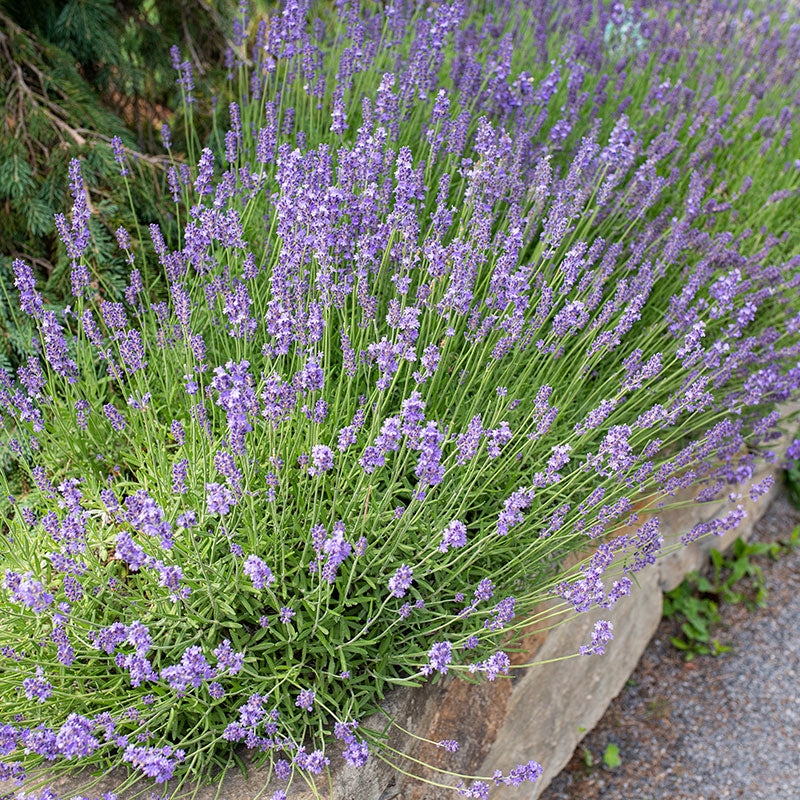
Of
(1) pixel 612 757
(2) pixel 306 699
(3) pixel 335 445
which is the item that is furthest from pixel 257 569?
(1) pixel 612 757

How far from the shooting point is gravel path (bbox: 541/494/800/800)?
3.28m

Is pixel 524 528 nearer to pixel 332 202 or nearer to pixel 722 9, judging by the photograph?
pixel 332 202

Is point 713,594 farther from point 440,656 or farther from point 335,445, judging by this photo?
point 440,656

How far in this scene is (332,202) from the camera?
6.88 ft

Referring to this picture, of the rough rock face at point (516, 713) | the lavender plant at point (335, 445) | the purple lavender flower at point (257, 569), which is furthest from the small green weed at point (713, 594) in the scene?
the purple lavender flower at point (257, 569)

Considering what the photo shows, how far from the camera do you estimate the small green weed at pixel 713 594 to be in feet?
12.8

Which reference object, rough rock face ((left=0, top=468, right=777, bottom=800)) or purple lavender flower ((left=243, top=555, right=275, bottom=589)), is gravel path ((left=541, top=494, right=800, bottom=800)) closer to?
rough rock face ((left=0, top=468, right=777, bottom=800))

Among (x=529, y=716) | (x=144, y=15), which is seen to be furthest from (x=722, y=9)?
(x=529, y=716)

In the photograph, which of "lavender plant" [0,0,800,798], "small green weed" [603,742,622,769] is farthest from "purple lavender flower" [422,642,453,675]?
"small green weed" [603,742,622,769]

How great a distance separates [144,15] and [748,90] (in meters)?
3.79

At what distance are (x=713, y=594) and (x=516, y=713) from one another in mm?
2121

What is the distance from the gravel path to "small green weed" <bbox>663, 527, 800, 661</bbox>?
0.06 metres

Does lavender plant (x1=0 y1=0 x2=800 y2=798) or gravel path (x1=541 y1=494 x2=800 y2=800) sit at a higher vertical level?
lavender plant (x1=0 y1=0 x2=800 y2=798)

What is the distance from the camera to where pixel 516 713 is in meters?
2.53
